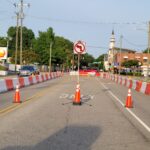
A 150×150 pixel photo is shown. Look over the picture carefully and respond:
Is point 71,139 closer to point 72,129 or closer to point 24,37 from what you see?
point 72,129

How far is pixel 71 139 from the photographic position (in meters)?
10.6

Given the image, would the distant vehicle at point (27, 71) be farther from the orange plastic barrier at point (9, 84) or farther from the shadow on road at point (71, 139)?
the shadow on road at point (71, 139)

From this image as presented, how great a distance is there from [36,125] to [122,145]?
3567mm

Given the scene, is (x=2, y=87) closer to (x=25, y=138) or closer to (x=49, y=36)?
(x=25, y=138)

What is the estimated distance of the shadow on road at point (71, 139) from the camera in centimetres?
944

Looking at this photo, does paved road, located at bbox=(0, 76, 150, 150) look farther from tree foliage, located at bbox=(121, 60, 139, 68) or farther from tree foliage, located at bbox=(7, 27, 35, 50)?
tree foliage, located at bbox=(7, 27, 35, 50)

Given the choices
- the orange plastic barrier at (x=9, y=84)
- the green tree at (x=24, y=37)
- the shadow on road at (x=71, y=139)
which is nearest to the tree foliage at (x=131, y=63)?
the green tree at (x=24, y=37)

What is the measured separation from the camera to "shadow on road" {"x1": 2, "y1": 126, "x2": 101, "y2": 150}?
372 inches

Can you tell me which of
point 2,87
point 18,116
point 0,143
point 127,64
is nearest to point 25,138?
point 0,143

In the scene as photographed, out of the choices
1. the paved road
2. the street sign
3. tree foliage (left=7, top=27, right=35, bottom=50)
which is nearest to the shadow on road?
the paved road

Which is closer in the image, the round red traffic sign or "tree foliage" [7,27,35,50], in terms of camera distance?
the round red traffic sign

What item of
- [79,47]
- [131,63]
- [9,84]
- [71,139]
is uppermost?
[79,47]

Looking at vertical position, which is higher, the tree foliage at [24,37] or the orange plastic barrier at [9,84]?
the tree foliage at [24,37]

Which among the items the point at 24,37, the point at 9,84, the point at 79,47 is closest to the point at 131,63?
the point at 24,37
